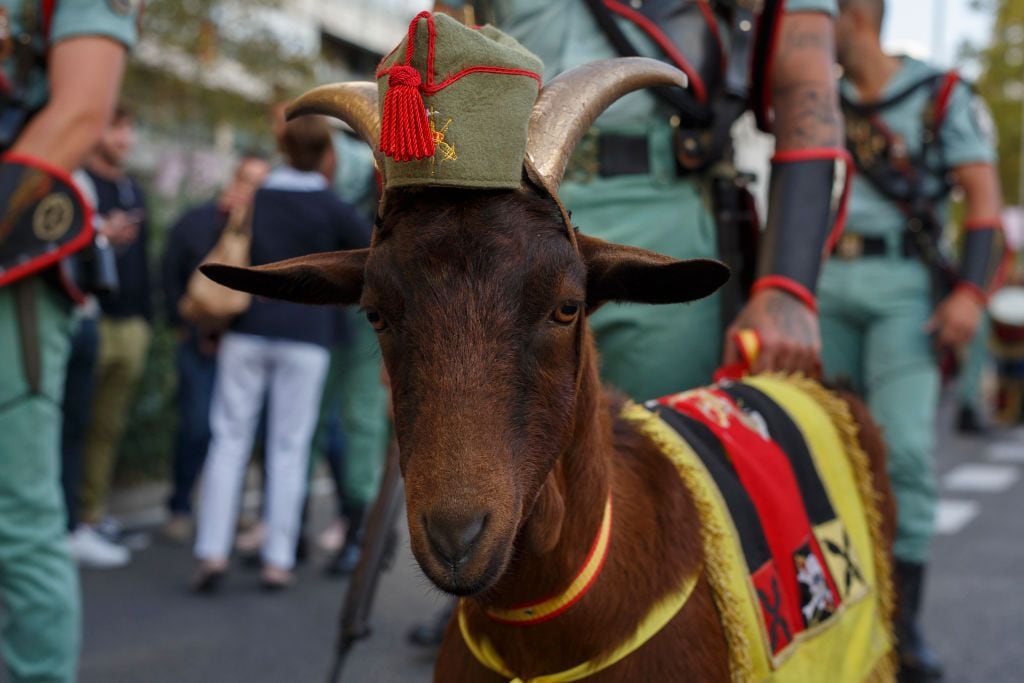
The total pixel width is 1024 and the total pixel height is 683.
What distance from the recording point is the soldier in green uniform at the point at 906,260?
470 centimetres

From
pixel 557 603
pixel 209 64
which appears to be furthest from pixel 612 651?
pixel 209 64

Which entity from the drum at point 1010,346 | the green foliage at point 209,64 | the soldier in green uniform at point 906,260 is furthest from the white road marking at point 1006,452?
the green foliage at point 209,64

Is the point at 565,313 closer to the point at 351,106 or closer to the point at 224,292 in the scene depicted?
the point at 351,106

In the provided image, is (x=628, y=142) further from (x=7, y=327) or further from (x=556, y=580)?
(x=7, y=327)

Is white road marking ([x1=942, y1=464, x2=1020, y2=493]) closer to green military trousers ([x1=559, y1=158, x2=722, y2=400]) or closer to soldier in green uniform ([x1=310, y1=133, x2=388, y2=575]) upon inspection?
soldier in green uniform ([x1=310, y1=133, x2=388, y2=575])

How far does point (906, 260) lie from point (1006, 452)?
9.60m

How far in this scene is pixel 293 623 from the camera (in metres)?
5.68

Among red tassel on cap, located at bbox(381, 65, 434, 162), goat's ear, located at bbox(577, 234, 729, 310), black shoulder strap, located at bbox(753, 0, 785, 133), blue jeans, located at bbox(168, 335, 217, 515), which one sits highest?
black shoulder strap, located at bbox(753, 0, 785, 133)

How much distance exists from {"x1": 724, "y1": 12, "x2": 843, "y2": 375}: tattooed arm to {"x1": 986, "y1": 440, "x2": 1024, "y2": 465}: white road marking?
35.2 feet

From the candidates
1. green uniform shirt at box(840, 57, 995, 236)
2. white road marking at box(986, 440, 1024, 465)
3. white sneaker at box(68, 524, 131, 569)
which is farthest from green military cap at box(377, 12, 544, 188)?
white road marking at box(986, 440, 1024, 465)

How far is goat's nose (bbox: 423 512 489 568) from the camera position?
1.71 metres

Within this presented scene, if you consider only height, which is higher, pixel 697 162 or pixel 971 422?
pixel 697 162

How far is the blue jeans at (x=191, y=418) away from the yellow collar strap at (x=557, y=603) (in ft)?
18.5

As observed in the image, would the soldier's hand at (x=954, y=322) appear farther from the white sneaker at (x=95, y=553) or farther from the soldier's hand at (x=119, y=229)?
the white sneaker at (x=95, y=553)
